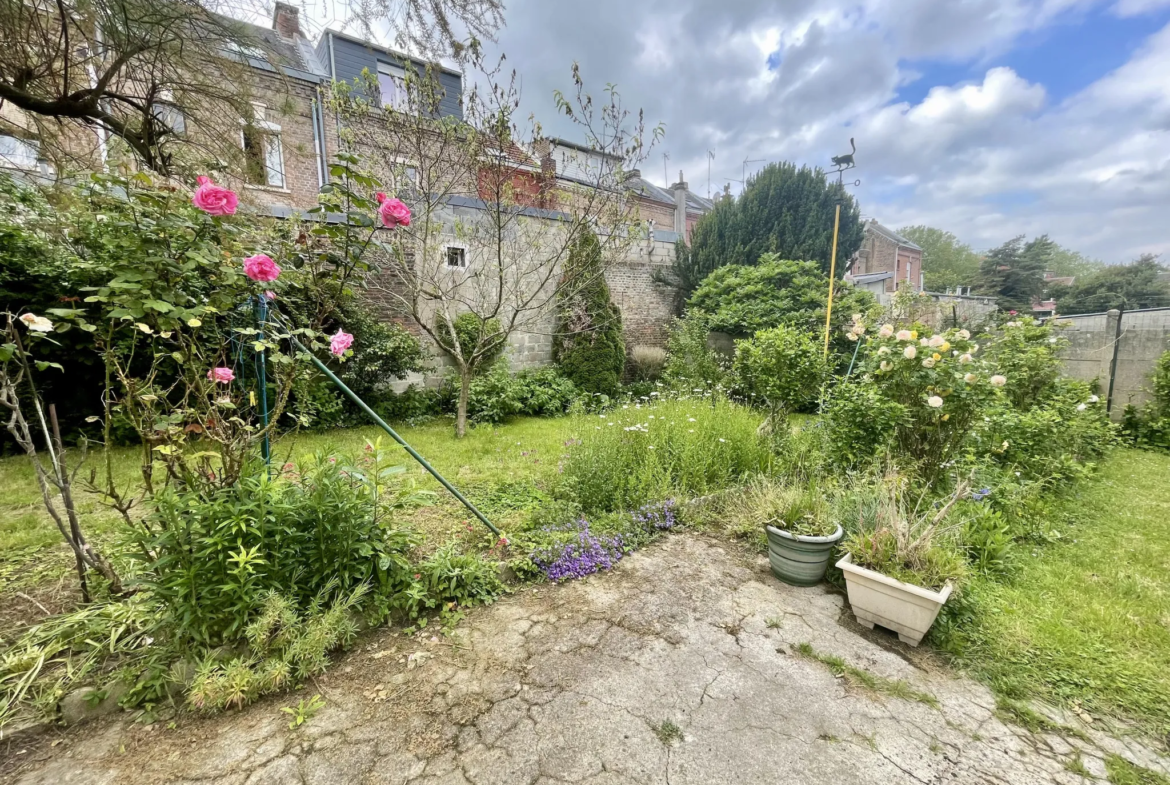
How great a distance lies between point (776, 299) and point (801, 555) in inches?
272

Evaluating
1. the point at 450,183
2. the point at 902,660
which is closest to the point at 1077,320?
the point at 902,660

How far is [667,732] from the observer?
154 centimetres

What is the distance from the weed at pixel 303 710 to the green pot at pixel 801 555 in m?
2.32

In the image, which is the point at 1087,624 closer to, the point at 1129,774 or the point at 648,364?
the point at 1129,774

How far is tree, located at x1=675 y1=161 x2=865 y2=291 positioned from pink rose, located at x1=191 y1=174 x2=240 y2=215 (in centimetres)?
914

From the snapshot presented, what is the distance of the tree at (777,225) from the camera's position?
9789mm

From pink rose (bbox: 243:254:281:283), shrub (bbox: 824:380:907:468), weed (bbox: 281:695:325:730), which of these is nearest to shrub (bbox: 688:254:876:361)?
shrub (bbox: 824:380:907:468)

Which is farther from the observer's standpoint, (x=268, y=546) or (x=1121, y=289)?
(x=1121, y=289)

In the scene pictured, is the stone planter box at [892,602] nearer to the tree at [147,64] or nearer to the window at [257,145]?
the tree at [147,64]

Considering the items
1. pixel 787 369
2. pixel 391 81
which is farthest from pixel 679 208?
pixel 787 369

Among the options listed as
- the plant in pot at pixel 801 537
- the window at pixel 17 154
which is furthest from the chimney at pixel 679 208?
the window at pixel 17 154

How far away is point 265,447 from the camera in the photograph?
7.28ft

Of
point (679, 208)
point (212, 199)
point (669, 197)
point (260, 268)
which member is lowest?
point (260, 268)

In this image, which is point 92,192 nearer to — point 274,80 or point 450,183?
point 274,80
